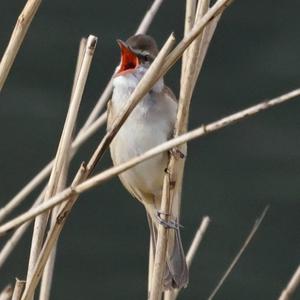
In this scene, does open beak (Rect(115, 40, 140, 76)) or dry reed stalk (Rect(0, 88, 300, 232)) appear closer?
dry reed stalk (Rect(0, 88, 300, 232))

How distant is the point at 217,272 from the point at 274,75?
0.88 metres

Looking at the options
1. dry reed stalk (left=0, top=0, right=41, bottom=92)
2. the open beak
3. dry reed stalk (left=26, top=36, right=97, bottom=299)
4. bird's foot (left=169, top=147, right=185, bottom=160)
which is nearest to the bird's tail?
bird's foot (left=169, top=147, right=185, bottom=160)

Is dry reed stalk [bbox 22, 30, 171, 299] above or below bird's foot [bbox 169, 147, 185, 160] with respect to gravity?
above

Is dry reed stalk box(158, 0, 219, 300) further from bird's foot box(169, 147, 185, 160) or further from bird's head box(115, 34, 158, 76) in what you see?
bird's head box(115, 34, 158, 76)

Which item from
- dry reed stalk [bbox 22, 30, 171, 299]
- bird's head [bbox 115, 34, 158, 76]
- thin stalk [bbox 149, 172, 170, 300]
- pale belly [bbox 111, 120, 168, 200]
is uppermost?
bird's head [bbox 115, 34, 158, 76]

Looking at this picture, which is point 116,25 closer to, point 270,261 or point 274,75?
point 274,75

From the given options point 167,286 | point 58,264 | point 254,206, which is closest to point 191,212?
point 254,206

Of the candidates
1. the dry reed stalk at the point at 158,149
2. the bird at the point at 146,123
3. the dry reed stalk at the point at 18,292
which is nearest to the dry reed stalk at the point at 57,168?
the dry reed stalk at the point at 18,292

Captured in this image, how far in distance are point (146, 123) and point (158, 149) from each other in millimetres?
866

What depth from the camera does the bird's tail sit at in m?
3.21

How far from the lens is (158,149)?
233 cm

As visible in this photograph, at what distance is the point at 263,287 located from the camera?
16.6 ft

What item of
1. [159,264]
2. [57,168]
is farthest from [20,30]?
[159,264]

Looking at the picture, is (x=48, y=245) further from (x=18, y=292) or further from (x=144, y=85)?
(x=144, y=85)
